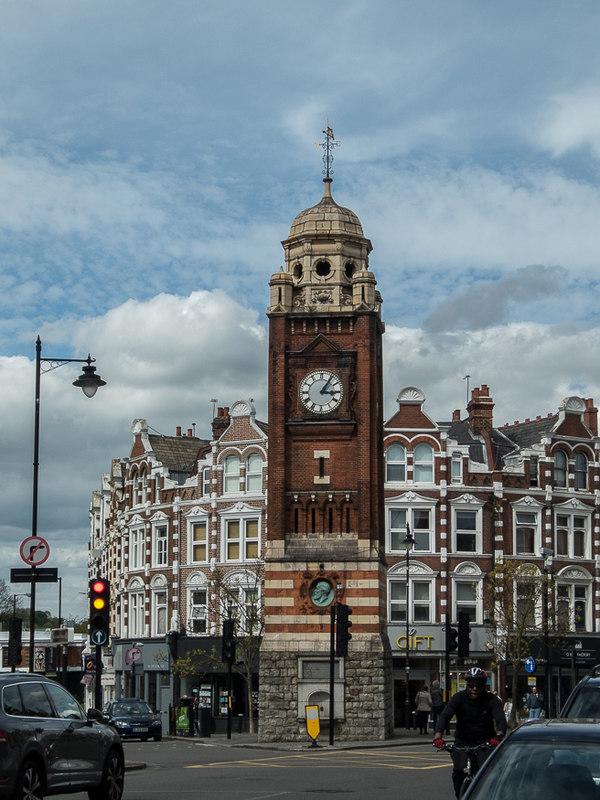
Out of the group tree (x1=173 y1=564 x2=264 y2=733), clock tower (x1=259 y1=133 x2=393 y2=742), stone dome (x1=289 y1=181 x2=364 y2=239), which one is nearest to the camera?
clock tower (x1=259 y1=133 x2=393 y2=742)

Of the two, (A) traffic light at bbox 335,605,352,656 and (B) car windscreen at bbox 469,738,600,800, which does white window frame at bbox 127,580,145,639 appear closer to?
(A) traffic light at bbox 335,605,352,656

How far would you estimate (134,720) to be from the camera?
1731 inches

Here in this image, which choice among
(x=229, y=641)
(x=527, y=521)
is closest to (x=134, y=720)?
(x=229, y=641)

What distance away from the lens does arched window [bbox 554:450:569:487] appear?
62.5 metres

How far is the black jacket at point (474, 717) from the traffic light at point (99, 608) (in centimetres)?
1119

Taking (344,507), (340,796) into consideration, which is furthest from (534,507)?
(340,796)

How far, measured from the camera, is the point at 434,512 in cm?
5991

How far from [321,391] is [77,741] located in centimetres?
3169

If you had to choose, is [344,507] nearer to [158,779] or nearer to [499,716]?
[158,779]

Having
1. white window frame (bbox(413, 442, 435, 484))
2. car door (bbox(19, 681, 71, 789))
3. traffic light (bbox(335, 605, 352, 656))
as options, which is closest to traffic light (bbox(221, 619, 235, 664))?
traffic light (bbox(335, 605, 352, 656))

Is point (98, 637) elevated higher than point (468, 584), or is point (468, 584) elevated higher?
point (468, 584)

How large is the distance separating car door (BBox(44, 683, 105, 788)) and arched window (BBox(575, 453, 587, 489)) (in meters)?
49.1

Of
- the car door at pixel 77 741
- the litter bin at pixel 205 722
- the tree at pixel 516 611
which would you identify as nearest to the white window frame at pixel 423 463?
the tree at pixel 516 611

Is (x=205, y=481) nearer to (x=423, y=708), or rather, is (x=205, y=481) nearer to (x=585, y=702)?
(x=423, y=708)
